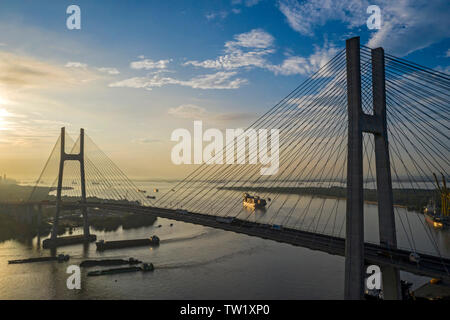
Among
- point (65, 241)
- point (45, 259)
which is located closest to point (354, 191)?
point (45, 259)

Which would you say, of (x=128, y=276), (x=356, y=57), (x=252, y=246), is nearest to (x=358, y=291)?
(x=356, y=57)

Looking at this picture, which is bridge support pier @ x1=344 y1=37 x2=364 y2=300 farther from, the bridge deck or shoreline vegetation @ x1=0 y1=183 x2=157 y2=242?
shoreline vegetation @ x1=0 y1=183 x2=157 y2=242

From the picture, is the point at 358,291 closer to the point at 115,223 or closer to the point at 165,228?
the point at 165,228

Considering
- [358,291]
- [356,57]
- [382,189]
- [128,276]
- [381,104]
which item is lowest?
[128,276]

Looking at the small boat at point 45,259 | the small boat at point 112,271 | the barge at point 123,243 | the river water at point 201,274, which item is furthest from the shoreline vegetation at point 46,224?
the small boat at point 112,271

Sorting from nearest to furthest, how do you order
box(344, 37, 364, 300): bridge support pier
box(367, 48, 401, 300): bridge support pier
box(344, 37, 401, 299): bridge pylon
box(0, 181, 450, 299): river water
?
box(344, 37, 364, 300): bridge support pier < box(344, 37, 401, 299): bridge pylon < box(367, 48, 401, 300): bridge support pier < box(0, 181, 450, 299): river water

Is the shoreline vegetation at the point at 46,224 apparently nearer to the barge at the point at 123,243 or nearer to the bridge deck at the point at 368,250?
the barge at the point at 123,243

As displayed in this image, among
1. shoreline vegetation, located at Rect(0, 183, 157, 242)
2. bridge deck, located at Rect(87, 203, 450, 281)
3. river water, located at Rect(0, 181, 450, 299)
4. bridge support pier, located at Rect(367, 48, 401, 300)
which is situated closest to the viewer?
bridge deck, located at Rect(87, 203, 450, 281)

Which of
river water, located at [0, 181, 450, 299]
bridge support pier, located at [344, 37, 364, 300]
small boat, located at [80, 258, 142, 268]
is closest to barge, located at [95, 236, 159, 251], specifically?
river water, located at [0, 181, 450, 299]
